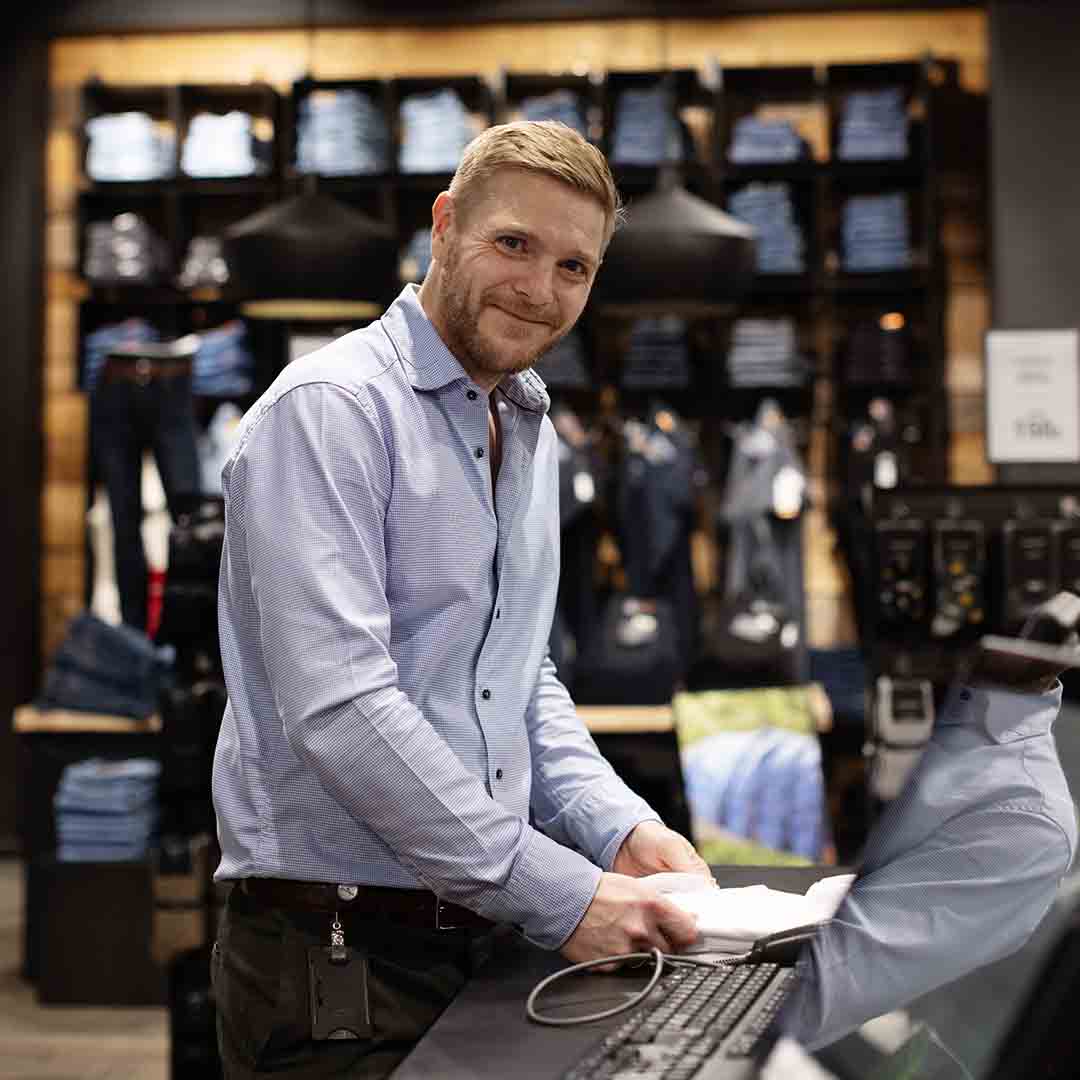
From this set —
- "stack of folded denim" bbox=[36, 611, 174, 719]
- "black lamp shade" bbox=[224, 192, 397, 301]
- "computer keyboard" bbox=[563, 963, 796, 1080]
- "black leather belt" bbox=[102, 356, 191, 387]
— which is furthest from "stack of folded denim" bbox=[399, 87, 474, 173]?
"computer keyboard" bbox=[563, 963, 796, 1080]

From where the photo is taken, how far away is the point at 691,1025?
117 centimetres

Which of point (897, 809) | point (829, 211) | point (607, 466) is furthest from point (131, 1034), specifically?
point (829, 211)

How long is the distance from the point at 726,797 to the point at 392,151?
3867mm

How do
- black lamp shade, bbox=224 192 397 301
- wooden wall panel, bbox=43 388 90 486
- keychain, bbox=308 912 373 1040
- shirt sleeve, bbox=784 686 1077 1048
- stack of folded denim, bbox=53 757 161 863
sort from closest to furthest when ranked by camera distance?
shirt sleeve, bbox=784 686 1077 1048
keychain, bbox=308 912 373 1040
stack of folded denim, bbox=53 757 161 863
black lamp shade, bbox=224 192 397 301
wooden wall panel, bbox=43 388 90 486

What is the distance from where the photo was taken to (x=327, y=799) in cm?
154

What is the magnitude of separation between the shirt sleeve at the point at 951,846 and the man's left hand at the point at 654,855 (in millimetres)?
631

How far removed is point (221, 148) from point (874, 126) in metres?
2.89

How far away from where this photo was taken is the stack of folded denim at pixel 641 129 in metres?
7.11

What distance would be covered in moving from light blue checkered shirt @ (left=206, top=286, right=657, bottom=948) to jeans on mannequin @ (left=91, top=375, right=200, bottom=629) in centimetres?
500

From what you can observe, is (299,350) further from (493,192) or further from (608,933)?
(608,933)

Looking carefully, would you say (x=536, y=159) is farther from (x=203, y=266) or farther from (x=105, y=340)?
(x=105, y=340)

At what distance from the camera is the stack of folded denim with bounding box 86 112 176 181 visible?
7227 mm

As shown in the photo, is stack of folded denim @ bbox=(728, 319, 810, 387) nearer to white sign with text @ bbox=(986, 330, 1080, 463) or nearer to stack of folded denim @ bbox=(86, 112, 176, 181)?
white sign with text @ bbox=(986, 330, 1080, 463)

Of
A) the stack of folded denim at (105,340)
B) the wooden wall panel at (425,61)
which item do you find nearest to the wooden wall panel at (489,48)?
the wooden wall panel at (425,61)
